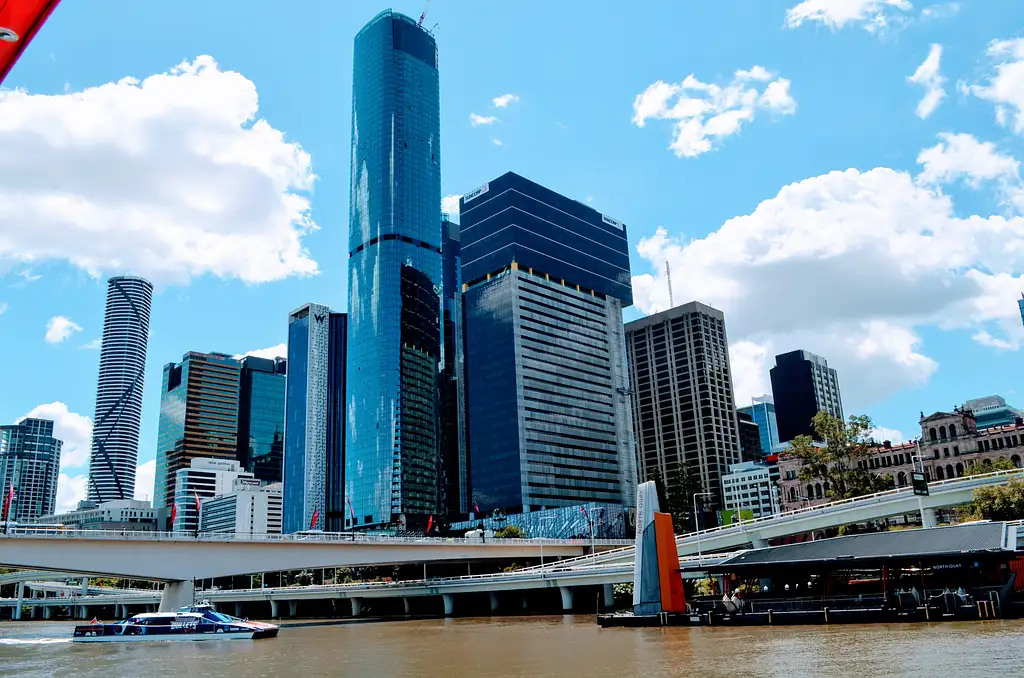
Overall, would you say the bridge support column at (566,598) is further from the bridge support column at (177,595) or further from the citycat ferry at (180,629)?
the bridge support column at (177,595)

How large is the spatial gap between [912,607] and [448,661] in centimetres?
2854

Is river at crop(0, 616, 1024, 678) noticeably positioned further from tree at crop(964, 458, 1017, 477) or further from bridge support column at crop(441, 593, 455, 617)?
tree at crop(964, 458, 1017, 477)

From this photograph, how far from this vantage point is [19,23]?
25.9ft

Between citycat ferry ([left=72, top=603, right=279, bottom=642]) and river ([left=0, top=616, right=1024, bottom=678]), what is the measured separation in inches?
111

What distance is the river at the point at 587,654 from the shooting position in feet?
113

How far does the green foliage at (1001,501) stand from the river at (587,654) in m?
36.1

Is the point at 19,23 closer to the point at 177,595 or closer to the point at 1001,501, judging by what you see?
the point at 1001,501

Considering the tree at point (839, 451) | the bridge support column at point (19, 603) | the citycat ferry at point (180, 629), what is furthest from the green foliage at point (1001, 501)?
the bridge support column at point (19, 603)

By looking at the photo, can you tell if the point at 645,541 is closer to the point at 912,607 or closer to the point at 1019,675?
the point at 912,607

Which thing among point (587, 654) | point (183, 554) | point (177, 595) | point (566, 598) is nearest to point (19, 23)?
point (587, 654)

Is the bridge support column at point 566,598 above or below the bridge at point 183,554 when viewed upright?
below

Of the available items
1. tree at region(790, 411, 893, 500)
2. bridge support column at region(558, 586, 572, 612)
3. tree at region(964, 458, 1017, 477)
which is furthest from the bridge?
tree at region(964, 458, 1017, 477)

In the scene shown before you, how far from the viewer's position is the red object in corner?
7637 mm

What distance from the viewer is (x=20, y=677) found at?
49.4m
